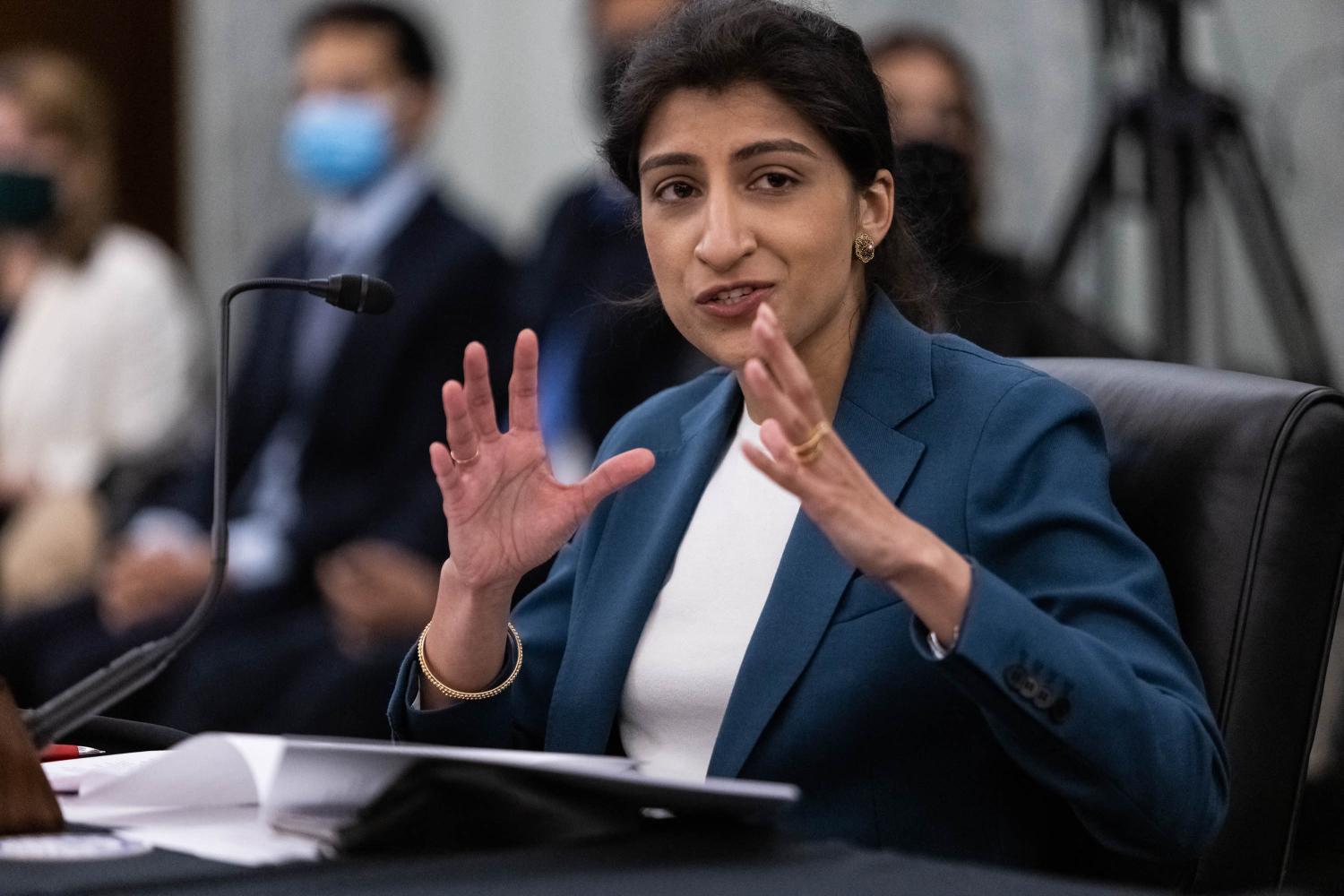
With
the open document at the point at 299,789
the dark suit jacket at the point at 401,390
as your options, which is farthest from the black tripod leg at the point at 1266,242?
the open document at the point at 299,789

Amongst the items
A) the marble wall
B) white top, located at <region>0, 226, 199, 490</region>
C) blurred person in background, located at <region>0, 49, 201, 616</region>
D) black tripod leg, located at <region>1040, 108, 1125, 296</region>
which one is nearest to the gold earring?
the marble wall

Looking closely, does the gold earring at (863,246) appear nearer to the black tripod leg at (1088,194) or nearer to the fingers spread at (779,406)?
the fingers spread at (779,406)

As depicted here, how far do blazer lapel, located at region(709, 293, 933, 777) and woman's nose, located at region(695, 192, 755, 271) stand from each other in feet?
0.44

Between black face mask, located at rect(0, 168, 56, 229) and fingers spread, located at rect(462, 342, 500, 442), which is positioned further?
black face mask, located at rect(0, 168, 56, 229)

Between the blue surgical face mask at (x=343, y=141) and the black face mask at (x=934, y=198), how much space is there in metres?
1.29

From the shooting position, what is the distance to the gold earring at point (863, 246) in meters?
1.46

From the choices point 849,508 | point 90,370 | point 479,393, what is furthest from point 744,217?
point 90,370

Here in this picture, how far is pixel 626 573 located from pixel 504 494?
17 cm

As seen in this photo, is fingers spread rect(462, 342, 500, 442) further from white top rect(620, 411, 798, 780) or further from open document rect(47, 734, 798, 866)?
open document rect(47, 734, 798, 866)

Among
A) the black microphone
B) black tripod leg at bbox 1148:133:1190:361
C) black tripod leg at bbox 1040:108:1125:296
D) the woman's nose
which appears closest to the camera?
the black microphone

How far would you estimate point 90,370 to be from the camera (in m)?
3.92

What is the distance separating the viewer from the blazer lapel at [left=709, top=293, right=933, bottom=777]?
1.30 meters

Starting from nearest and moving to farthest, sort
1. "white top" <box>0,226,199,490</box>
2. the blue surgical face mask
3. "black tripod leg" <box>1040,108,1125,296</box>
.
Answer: "black tripod leg" <box>1040,108,1125,296</box>
the blue surgical face mask
"white top" <box>0,226,199,490</box>

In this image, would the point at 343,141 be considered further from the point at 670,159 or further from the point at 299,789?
the point at 299,789
